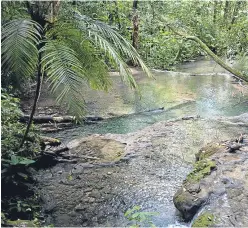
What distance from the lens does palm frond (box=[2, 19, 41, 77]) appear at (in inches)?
122

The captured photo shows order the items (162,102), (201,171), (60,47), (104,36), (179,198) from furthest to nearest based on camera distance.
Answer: (162,102)
(201,171)
(179,198)
(104,36)
(60,47)

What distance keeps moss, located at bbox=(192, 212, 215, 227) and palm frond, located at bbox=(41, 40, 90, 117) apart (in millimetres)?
1483

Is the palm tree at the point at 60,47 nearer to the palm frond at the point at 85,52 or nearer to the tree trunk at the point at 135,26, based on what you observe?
the palm frond at the point at 85,52

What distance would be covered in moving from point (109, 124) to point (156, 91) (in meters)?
3.21

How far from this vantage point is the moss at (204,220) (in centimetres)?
323

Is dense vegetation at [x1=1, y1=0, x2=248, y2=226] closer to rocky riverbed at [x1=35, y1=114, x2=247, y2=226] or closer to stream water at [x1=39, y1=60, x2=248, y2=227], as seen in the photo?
rocky riverbed at [x1=35, y1=114, x2=247, y2=226]

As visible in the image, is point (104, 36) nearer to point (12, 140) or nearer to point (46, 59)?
point (46, 59)

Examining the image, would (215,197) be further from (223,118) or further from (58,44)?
(223,118)

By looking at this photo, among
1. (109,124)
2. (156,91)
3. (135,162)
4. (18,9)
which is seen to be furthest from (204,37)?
(18,9)

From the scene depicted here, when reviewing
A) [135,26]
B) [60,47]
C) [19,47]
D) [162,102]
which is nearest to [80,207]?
[60,47]

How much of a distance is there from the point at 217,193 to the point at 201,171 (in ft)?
1.90

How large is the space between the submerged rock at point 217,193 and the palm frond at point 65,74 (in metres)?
1.49

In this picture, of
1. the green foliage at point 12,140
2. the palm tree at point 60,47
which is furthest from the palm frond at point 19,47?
the green foliage at point 12,140

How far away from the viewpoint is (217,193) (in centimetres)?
371
